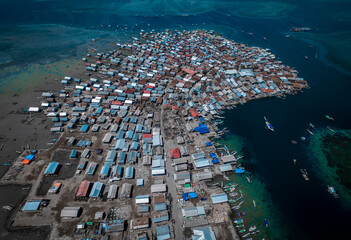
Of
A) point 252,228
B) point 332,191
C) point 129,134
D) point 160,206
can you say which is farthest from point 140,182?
point 332,191

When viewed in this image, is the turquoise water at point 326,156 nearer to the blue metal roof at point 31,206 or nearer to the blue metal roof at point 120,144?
the blue metal roof at point 120,144

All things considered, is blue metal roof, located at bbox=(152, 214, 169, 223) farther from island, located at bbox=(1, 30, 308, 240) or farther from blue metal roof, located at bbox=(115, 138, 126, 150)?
blue metal roof, located at bbox=(115, 138, 126, 150)

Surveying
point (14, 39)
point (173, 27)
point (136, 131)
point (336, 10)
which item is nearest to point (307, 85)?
point (136, 131)

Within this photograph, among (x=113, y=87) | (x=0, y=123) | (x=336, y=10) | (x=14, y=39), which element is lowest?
(x=0, y=123)

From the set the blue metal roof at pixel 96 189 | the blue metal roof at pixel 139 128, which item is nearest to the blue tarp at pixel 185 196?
the blue metal roof at pixel 96 189

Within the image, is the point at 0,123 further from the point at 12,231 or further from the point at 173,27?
the point at 173,27

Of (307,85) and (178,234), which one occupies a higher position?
(307,85)

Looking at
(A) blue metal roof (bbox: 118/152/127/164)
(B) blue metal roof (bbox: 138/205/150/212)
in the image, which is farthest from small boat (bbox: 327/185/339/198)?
(A) blue metal roof (bbox: 118/152/127/164)
